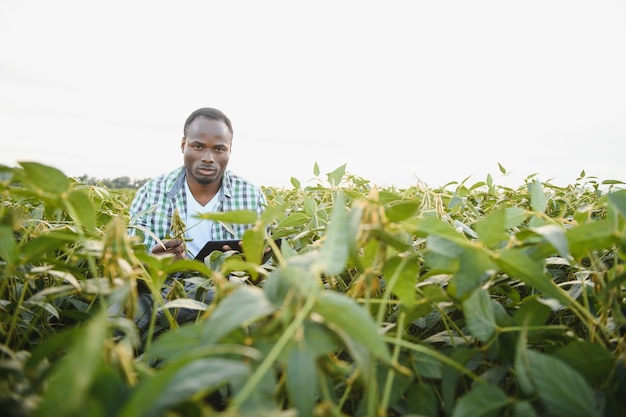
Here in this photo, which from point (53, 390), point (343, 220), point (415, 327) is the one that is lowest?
point (415, 327)

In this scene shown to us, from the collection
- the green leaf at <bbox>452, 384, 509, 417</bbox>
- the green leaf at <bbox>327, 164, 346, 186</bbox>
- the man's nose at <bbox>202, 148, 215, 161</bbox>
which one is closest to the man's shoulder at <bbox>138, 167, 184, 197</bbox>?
the man's nose at <bbox>202, 148, 215, 161</bbox>

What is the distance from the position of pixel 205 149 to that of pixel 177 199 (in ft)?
1.22

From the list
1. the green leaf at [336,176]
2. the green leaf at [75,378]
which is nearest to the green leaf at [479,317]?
the green leaf at [75,378]

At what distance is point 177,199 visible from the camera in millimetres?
2471

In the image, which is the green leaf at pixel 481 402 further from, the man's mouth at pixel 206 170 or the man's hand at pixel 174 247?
the man's mouth at pixel 206 170

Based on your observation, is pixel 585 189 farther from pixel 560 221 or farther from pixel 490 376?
pixel 490 376

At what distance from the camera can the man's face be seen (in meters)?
2.34

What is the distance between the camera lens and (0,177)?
50cm

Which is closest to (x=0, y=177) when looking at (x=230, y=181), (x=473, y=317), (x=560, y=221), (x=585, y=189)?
(x=473, y=317)

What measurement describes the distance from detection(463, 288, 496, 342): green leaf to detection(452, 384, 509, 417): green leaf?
67mm

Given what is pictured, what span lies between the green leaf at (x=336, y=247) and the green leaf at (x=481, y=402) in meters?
0.19

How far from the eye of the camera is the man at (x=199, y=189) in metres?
2.33

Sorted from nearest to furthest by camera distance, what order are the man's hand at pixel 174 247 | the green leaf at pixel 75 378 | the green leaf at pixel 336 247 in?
1. the green leaf at pixel 75 378
2. the green leaf at pixel 336 247
3. the man's hand at pixel 174 247

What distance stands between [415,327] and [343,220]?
1.32 ft
